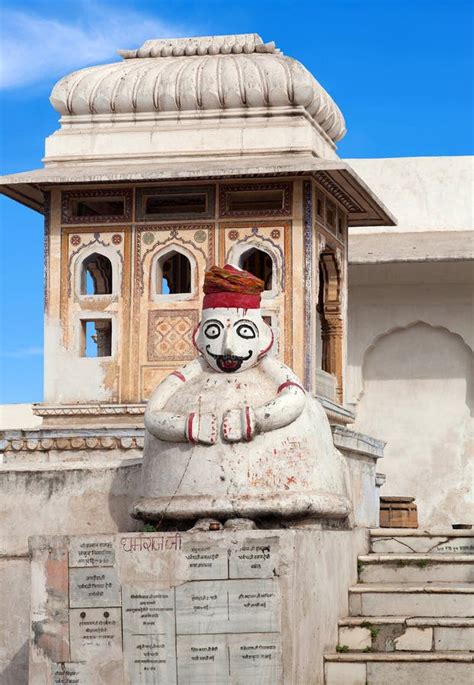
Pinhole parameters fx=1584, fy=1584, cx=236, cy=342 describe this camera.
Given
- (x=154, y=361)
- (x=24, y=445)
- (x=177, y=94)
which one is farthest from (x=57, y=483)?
(x=177, y=94)

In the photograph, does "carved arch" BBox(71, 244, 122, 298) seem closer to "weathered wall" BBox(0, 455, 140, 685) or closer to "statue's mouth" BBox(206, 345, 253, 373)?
"weathered wall" BBox(0, 455, 140, 685)

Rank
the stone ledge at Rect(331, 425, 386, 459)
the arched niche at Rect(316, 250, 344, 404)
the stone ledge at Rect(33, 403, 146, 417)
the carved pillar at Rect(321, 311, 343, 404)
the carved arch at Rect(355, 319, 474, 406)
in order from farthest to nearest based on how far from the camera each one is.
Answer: the carved arch at Rect(355, 319, 474, 406) → the carved pillar at Rect(321, 311, 343, 404) → the arched niche at Rect(316, 250, 344, 404) → the stone ledge at Rect(33, 403, 146, 417) → the stone ledge at Rect(331, 425, 386, 459)

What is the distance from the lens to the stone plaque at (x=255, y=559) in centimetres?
845

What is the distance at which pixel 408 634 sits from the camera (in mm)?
9172

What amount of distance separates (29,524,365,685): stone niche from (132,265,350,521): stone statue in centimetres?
41

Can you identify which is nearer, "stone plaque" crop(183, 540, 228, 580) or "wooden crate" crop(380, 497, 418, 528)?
"stone plaque" crop(183, 540, 228, 580)

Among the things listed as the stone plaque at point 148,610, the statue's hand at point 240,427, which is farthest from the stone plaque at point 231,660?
the statue's hand at point 240,427

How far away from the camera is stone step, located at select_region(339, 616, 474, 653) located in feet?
29.9

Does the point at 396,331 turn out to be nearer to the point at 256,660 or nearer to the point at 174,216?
the point at 174,216

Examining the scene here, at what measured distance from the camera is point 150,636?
8.50 m

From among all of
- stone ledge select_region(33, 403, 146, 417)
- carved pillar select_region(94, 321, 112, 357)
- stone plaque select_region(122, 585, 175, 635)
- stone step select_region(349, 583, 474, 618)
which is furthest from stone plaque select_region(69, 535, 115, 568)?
carved pillar select_region(94, 321, 112, 357)

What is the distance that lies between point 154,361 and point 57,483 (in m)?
4.19

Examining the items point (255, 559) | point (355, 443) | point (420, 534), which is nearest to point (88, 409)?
point (355, 443)

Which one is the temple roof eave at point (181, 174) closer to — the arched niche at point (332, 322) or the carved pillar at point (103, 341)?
the arched niche at point (332, 322)
